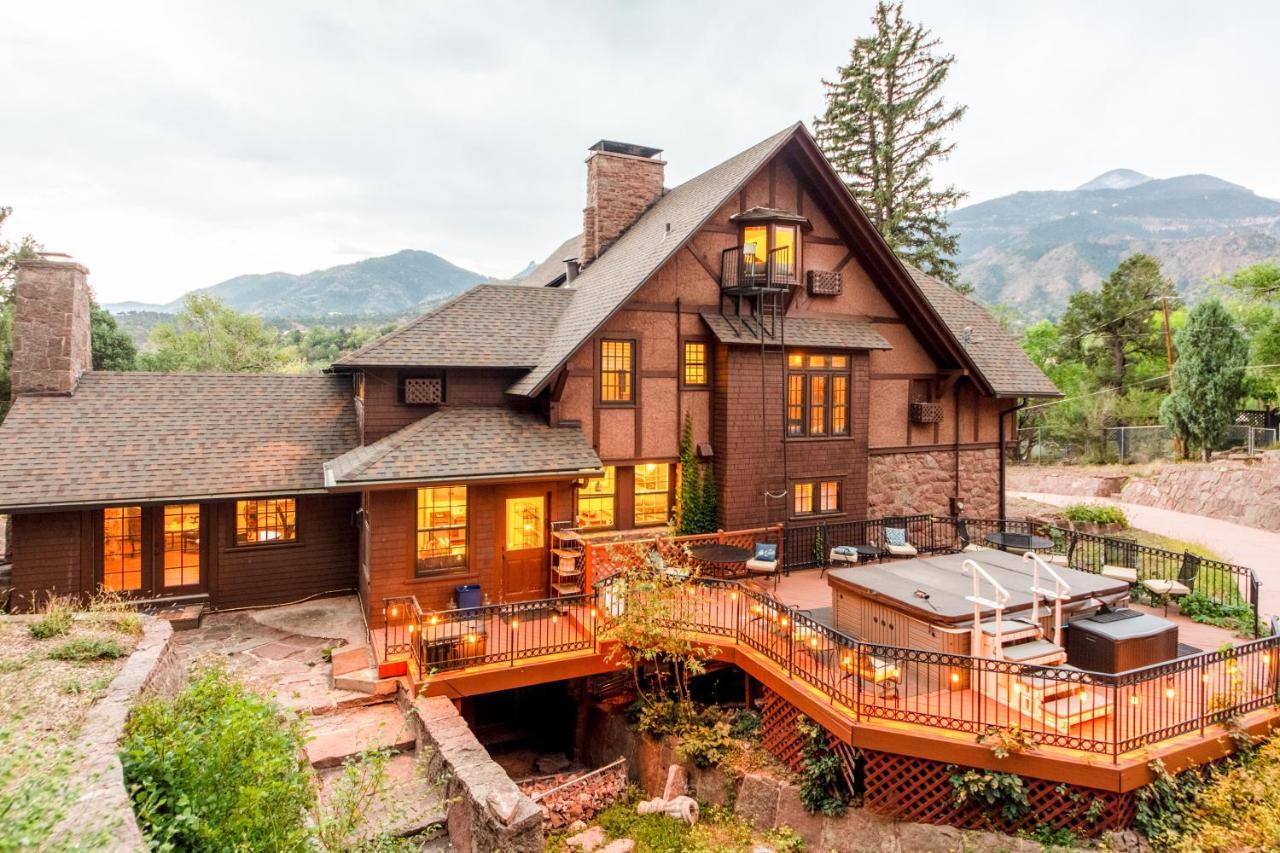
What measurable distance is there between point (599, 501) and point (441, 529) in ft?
11.1

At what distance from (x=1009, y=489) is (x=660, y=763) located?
24.9m

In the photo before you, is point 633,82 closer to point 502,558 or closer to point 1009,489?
point 1009,489

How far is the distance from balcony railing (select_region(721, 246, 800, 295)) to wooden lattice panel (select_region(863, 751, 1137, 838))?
919cm

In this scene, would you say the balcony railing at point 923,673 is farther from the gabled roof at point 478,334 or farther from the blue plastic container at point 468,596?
the gabled roof at point 478,334

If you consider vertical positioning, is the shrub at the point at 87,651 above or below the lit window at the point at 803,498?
below

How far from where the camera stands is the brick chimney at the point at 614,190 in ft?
59.0

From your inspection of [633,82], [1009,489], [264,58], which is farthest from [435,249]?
[1009,489]

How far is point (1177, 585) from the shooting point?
1110cm

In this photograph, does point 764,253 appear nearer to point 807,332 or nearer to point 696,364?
point 807,332

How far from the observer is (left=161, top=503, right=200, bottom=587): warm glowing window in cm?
1193

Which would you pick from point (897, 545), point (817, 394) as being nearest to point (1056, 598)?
point (897, 545)

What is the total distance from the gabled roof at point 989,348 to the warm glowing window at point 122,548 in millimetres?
17428

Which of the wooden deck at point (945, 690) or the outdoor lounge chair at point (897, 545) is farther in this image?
the outdoor lounge chair at point (897, 545)

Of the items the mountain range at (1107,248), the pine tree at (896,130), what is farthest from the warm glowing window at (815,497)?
the mountain range at (1107,248)
